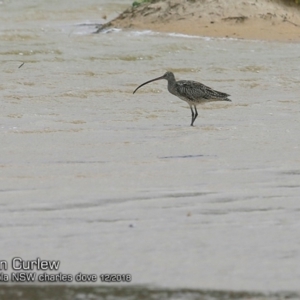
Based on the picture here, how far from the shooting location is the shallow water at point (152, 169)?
237 inches

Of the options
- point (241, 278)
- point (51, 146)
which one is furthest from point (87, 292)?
point (51, 146)

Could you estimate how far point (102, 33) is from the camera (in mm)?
21141

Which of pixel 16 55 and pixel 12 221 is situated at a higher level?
pixel 12 221

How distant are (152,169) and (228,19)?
12529 mm

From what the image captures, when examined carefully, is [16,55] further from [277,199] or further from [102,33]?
[277,199]

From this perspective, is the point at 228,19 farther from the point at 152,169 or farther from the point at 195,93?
the point at 152,169

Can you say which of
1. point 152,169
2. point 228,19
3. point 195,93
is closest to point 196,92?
point 195,93

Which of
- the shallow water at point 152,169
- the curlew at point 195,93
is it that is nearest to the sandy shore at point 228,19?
the shallow water at point 152,169

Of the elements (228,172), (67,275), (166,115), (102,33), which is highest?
(67,275)

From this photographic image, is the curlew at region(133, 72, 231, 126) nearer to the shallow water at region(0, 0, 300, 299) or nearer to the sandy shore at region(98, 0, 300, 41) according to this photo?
the shallow water at region(0, 0, 300, 299)

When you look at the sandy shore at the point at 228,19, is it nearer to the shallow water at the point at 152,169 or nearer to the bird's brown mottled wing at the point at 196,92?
the shallow water at the point at 152,169

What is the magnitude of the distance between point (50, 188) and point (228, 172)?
5.33 ft

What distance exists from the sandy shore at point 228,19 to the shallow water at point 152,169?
233 centimetres

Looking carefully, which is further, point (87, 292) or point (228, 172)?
point (228, 172)
